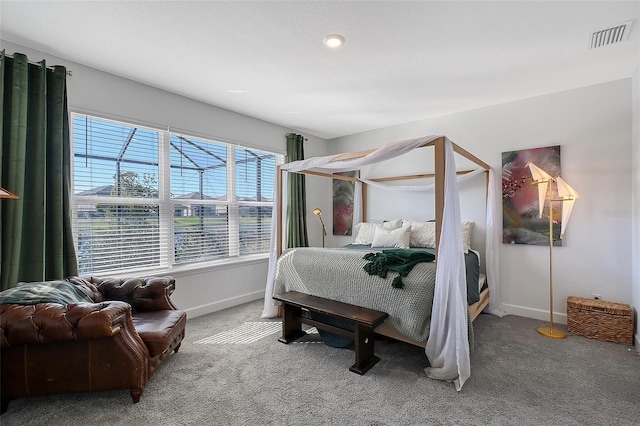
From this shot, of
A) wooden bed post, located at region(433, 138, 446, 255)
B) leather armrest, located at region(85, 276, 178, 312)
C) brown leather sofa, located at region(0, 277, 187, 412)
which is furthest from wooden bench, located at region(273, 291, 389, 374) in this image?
brown leather sofa, located at region(0, 277, 187, 412)

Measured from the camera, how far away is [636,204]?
8.93ft

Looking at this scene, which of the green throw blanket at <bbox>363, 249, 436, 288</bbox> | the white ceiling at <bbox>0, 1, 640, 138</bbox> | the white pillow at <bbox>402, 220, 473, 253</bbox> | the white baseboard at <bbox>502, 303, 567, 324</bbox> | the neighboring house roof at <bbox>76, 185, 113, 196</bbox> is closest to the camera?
the white ceiling at <bbox>0, 1, 640, 138</bbox>

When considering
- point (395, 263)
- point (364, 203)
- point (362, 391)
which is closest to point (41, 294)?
point (362, 391)

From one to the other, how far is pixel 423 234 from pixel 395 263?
4.55 ft

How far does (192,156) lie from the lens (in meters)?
3.60

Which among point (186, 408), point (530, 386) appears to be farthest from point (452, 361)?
point (186, 408)

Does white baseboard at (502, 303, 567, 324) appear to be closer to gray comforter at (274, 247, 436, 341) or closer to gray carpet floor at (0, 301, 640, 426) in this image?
gray carpet floor at (0, 301, 640, 426)

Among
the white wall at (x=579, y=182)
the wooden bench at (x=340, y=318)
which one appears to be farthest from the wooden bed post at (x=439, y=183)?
the white wall at (x=579, y=182)

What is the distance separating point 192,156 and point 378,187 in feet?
8.95

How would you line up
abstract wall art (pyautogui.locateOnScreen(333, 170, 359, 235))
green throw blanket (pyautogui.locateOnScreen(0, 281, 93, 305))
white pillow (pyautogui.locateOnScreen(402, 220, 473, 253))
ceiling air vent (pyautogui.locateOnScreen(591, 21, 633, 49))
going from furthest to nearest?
abstract wall art (pyautogui.locateOnScreen(333, 170, 359, 235)) → white pillow (pyautogui.locateOnScreen(402, 220, 473, 253)) → ceiling air vent (pyautogui.locateOnScreen(591, 21, 633, 49)) → green throw blanket (pyautogui.locateOnScreen(0, 281, 93, 305))

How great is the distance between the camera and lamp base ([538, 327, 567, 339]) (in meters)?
2.85

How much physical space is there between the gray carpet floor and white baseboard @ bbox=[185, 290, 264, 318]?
0.75 metres

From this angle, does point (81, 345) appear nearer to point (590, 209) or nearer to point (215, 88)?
point (215, 88)

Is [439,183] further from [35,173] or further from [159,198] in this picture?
[35,173]
